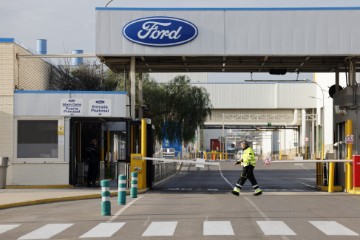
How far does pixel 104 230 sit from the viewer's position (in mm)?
14688

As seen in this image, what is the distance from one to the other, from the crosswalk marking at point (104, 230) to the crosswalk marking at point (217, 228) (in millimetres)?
1737

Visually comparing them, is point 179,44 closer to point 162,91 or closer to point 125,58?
point 125,58

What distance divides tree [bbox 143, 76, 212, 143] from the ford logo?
23784 millimetres

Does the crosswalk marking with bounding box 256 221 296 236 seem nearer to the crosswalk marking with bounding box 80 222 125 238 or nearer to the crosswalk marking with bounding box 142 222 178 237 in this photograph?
the crosswalk marking with bounding box 142 222 178 237

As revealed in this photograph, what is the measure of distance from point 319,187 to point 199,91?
1008 inches

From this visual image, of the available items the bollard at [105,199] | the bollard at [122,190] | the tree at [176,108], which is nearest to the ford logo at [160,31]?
the bollard at [122,190]

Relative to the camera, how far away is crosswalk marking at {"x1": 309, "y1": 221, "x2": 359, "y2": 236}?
1392 cm

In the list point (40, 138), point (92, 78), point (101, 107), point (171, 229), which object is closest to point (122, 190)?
point (171, 229)

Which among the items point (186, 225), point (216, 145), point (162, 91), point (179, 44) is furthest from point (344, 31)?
point (216, 145)

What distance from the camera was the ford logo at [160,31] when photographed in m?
28.2

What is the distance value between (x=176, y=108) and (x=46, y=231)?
131 feet

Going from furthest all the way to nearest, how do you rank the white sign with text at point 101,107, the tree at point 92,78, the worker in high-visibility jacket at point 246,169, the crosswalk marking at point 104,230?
the tree at point 92,78
the white sign with text at point 101,107
the worker in high-visibility jacket at point 246,169
the crosswalk marking at point 104,230

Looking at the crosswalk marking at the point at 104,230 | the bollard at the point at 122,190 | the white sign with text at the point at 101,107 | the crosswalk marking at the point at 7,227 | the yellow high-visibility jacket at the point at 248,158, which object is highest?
the white sign with text at the point at 101,107

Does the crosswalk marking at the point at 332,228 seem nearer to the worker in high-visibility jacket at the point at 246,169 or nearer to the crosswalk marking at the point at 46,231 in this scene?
the crosswalk marking at the point at 46,231
